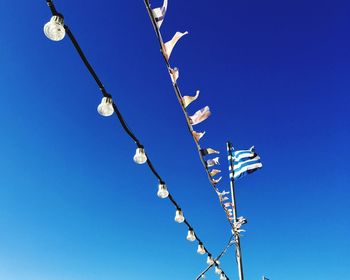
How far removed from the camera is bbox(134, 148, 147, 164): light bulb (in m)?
5.48

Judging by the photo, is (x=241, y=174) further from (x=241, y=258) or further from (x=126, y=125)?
(x=126, y=125)

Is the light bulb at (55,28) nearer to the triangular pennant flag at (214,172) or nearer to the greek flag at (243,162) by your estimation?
the triangular pennant flag at (214,172)

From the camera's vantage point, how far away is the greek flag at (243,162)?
38.6ft

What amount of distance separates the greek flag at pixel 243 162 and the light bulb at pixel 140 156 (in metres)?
6.96

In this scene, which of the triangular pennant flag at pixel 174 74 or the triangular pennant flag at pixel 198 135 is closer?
the triangular pennant flag at pixel 174 74

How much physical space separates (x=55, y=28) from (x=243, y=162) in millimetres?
9567

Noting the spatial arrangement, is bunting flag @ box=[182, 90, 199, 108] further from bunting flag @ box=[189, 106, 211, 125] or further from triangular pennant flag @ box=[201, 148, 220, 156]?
triangular pennant flag @ box=[201, 148, 220, 156]

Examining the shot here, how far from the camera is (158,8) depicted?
13.6ft

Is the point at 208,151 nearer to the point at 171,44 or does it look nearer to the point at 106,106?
the point at 171,44

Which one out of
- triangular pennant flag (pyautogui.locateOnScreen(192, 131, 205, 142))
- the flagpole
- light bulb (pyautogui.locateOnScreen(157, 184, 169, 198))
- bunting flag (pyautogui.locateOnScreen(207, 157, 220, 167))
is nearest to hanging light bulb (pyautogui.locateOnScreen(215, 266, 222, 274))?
the flagpole

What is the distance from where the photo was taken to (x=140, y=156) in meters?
5.50

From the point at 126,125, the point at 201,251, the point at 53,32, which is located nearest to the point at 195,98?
the point at 126,125

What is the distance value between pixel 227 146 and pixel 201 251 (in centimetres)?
420

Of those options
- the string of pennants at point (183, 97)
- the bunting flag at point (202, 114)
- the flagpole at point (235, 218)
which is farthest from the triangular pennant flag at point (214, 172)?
the flagpole at point (235, 218)
